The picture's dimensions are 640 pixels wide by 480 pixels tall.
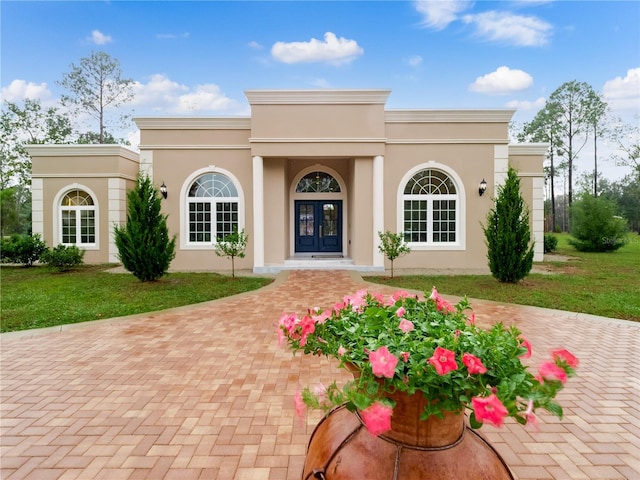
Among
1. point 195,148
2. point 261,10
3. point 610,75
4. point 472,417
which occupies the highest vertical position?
point 610,75

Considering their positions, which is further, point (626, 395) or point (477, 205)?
point (477, 205)

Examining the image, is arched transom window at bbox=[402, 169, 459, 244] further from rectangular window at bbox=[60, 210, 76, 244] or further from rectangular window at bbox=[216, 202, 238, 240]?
rectangular window at bbox=[60, 210, 76, 244]

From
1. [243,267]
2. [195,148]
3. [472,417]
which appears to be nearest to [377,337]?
[472,417]

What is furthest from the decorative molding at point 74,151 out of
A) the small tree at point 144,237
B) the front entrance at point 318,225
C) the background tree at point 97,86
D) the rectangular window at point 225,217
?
the background tree at point 97,86

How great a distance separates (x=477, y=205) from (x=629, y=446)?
10.1 metres

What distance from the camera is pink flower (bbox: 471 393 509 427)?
1.08 metres

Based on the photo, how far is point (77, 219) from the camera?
1371 centimetres

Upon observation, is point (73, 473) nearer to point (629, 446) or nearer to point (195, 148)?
point (629, 446)

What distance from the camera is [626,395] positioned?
351 cm

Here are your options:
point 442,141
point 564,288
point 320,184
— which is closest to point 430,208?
point 442,141

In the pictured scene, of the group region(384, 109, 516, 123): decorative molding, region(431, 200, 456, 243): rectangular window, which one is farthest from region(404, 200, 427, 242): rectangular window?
region(384, 109, 516, 123): decorative molding

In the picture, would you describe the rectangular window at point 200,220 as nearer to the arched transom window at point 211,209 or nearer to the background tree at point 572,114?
the arched transom window at point 211,209

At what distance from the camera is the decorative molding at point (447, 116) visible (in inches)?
466

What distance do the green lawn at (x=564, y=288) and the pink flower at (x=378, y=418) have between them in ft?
23.0
